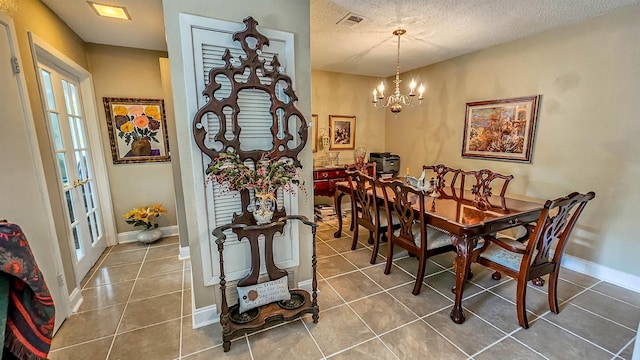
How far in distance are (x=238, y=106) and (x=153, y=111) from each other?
7.41 feet

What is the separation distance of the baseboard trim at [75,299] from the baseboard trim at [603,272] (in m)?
4.69

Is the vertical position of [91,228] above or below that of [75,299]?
above

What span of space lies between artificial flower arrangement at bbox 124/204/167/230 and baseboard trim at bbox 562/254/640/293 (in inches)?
188

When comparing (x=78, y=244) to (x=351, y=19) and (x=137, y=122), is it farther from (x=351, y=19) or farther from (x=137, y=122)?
(x=351, y=19)

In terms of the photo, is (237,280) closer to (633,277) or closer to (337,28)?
(337,28)

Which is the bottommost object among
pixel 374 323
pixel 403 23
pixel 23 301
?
pixel 374 323

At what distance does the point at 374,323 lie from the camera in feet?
6.46

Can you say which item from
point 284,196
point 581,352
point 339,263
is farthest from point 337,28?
point 581,352

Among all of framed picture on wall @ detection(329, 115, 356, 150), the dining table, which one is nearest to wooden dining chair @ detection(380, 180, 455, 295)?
the dining table


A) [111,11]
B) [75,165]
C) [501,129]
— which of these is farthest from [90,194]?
[501,129]

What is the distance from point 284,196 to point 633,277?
3240mm

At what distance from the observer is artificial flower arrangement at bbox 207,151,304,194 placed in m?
1.70

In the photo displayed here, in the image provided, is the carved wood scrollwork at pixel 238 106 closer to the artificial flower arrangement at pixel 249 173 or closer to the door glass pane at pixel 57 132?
the artificial flower arrangement at pixel 249 173

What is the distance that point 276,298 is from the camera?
6.39 ft
